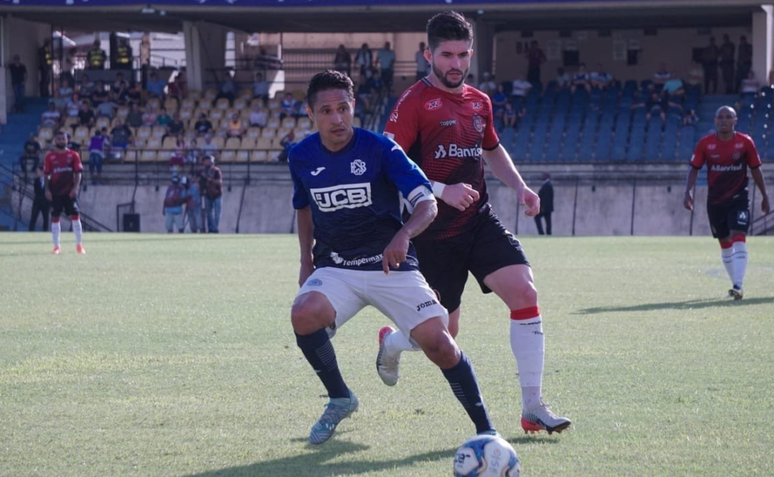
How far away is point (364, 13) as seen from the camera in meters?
39.4

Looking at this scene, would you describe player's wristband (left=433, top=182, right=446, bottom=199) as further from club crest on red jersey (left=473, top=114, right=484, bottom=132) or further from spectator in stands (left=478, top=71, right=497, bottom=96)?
spectator in stands (left=478, top=71, right=497, bottom=96)

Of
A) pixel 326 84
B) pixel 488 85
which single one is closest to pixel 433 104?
pixel 326 84

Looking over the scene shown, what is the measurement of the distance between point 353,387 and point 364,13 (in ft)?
111

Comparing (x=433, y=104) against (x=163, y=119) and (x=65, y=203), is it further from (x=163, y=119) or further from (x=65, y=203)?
(x=163, y=119)

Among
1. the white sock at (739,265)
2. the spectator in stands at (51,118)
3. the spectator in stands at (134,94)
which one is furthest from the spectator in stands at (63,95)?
the white sock at (739,265)

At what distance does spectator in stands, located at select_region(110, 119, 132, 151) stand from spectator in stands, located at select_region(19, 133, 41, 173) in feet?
8.15

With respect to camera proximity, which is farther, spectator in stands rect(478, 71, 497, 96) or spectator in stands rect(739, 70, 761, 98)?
spectator in stands rect(478, 71, 497, 96)

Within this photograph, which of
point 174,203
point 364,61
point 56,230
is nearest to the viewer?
point 56,230

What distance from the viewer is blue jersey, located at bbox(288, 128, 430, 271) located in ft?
17.7

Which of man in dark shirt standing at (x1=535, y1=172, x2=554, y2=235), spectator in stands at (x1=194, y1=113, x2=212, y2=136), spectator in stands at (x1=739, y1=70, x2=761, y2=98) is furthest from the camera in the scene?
spectator in stands at (x1=194, y1=113, x2=212, y2=136)

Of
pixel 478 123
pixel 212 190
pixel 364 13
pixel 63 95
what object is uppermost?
pixel 364 13

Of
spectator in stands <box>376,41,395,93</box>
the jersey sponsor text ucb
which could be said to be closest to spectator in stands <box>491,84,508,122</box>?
spectator in stands <box>376,41,395,93</box>

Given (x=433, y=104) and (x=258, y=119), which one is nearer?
→ (x=433, y=104)

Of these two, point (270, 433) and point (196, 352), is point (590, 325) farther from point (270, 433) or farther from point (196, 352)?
point (270, 433)
